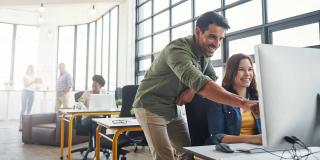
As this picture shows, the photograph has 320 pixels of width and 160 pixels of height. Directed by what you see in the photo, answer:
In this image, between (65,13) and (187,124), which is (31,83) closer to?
(65,13)

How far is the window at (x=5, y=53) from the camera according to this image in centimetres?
891

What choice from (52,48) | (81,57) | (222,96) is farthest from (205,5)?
(52,48)

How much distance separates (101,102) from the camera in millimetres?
3398

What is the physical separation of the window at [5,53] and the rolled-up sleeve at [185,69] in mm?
8765

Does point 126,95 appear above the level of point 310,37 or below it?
below

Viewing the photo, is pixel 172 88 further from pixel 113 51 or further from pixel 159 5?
pixel 113 51

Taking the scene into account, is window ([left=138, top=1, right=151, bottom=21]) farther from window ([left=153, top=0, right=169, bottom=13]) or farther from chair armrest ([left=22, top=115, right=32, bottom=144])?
chair armrest ([left=22, top=115, right=32, bottom=144])

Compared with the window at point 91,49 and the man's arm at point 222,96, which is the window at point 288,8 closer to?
the man's arm at point 222,96

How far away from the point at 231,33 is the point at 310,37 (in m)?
1.15

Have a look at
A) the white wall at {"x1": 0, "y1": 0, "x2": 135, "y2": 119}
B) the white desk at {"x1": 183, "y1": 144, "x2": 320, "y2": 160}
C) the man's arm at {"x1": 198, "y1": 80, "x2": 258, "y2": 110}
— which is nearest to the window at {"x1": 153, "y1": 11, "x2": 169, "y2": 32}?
the white wall at {"x1": 0, "y1": 0, "x2": 135, "y2": 119}

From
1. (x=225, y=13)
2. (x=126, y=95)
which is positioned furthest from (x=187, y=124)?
(x=225, y=13)

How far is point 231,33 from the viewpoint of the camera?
3877 mm

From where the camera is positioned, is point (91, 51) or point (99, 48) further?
point (91, 51)

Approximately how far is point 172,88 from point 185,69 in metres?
0.29
